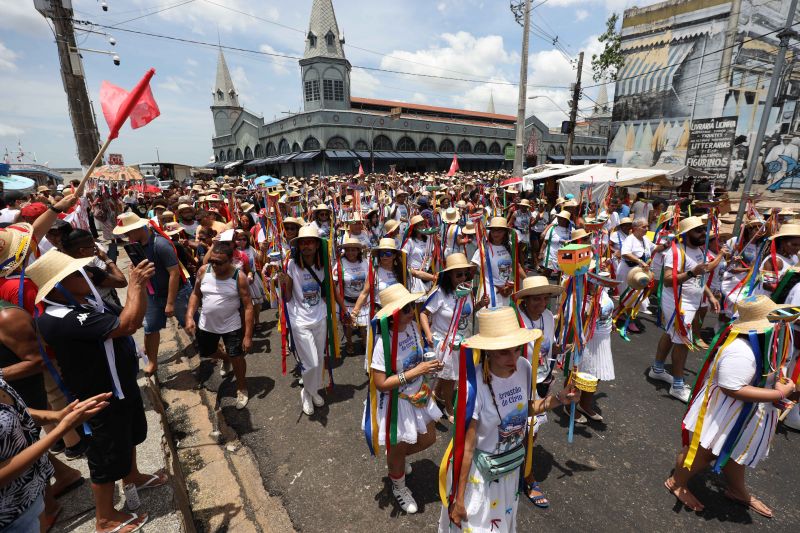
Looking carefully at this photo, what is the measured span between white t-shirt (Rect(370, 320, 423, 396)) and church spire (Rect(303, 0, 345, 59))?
49.1 meters

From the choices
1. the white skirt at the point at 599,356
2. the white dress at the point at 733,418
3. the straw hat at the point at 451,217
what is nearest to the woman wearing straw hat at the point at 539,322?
the white skirt at the point at 599,356

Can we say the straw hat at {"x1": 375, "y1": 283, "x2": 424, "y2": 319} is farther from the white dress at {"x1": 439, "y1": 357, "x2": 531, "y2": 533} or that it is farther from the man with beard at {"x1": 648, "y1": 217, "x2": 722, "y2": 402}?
the man with beard at {"x1": 648, "y1": 217, "x2": 722, "y2": 402}

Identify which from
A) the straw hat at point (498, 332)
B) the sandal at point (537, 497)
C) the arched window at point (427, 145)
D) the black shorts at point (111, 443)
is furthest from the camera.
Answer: the arched window at point (427, 145)

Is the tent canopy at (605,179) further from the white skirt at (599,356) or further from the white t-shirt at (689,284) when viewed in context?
the white skirt at (599,356)

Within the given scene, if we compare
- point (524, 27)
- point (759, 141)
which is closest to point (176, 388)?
point (759, 141)

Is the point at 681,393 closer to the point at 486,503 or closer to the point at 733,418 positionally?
the point at 733,418

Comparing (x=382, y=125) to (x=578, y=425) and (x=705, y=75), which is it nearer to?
(x=705, y=75)

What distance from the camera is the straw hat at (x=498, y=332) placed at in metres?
2.03

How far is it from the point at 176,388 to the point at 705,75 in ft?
111

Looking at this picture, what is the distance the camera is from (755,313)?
8.45 ft

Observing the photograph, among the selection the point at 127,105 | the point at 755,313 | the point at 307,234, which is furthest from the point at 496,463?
the point at 127,105

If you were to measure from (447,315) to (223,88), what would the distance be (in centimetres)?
6868

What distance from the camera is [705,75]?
968 inches

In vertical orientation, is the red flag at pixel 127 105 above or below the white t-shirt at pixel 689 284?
above
